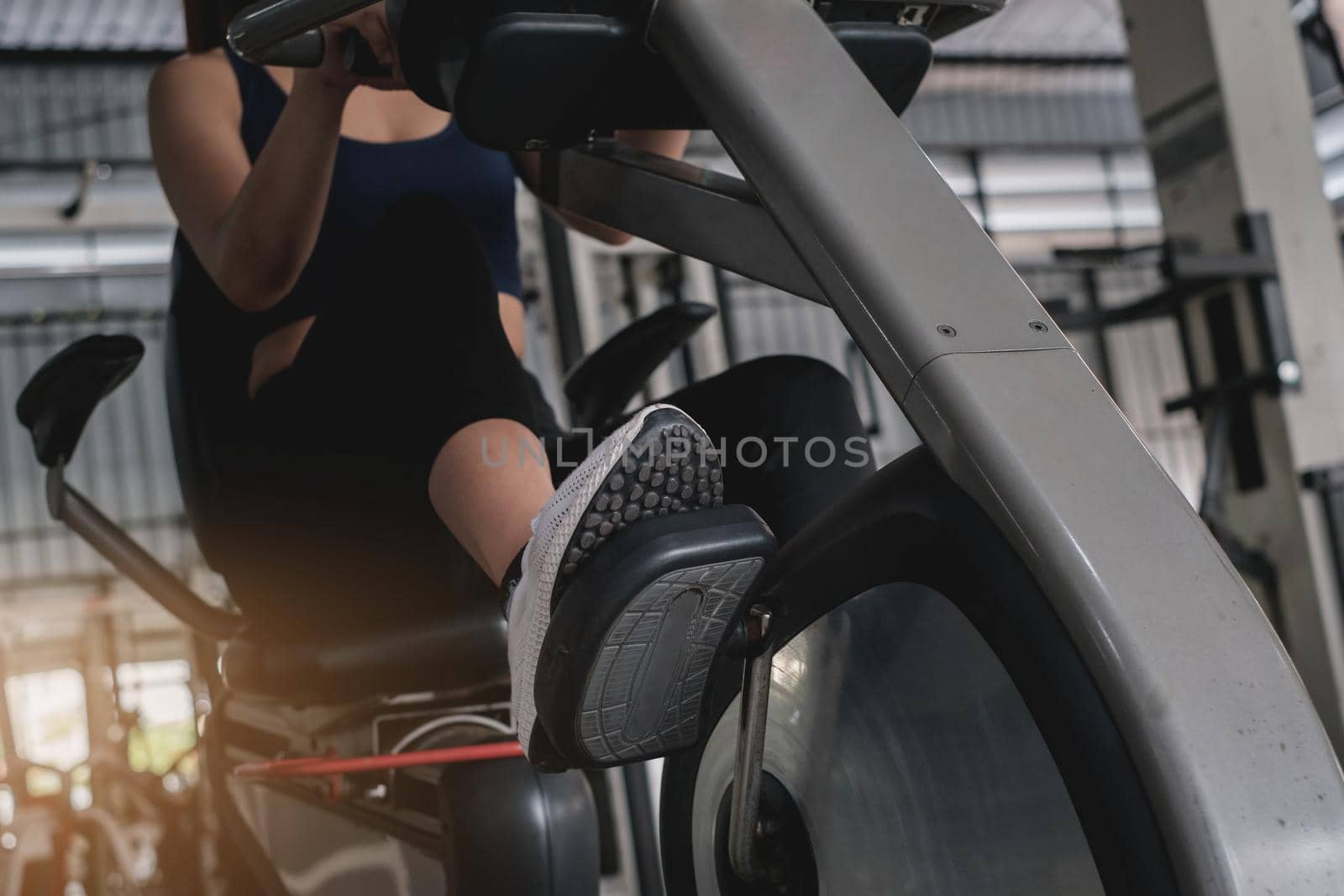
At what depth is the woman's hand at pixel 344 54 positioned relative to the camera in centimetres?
81

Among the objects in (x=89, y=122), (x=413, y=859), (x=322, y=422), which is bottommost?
(x=413, y=859)

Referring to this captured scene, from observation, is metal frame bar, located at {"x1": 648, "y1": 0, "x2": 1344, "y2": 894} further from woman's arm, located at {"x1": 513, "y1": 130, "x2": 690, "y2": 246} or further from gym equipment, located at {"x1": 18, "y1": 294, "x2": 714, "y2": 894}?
gym equipment, located at {"x1": 18, "y1": 294, "x2": 714, "y2": 894}

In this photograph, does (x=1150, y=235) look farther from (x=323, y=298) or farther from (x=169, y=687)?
(x=323, y=298)

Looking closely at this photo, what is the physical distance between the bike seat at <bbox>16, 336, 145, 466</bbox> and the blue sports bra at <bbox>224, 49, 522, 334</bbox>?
0.42ft

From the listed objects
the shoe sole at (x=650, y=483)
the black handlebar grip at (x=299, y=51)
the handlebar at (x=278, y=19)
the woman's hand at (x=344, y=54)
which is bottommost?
the shoe sole at (x=650, y=483)

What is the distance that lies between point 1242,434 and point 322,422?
237 cm

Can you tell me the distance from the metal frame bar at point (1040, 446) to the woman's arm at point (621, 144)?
0.34 meters

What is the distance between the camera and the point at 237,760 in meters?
1.29

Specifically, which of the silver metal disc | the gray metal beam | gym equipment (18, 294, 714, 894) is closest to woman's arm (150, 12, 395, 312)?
gym equipment (18, 294, 714, 894)

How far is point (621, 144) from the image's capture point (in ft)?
3.39

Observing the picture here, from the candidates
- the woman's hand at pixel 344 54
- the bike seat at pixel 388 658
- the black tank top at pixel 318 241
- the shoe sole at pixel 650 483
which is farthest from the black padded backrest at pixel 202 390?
the shoe sole at pixel 650 483

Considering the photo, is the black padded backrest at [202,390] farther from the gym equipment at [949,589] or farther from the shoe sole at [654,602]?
the shoe sole at [654,602]

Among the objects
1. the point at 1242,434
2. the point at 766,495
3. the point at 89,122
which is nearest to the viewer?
the point at 766,495

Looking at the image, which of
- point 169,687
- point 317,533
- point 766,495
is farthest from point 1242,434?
point 169,687
